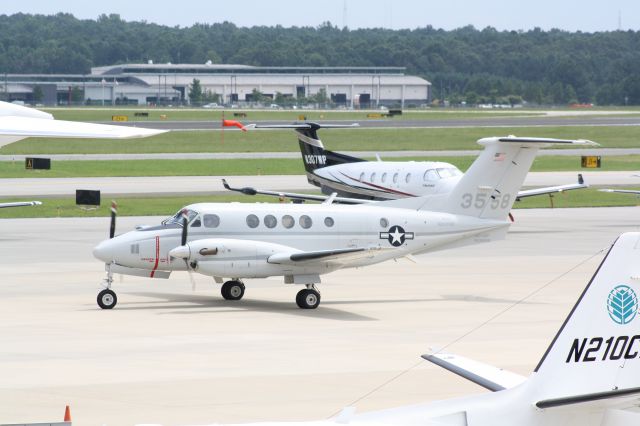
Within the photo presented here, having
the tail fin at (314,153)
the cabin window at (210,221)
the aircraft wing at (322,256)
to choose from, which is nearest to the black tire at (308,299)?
the aircraft wing at (322,256)

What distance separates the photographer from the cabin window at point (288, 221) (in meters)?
29.7

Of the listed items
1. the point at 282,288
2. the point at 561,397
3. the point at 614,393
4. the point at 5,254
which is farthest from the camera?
the point at 5,254

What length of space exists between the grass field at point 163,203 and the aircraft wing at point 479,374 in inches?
1534

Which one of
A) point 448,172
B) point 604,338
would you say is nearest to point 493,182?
point 448,172

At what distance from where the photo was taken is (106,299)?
2858 centimetres

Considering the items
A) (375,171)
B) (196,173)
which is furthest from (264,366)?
(196,173)

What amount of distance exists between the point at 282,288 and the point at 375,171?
1654cm

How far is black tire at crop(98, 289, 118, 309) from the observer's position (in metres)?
28.5

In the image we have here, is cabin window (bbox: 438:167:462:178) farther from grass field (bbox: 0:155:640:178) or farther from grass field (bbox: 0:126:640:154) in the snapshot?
grass field (bbox: 0:126:640:154)

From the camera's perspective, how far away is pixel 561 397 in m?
12.0

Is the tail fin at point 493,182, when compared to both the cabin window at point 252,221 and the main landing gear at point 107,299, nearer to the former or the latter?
the cabin window at point 252,221

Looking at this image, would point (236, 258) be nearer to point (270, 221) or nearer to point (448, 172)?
point (270, 221)

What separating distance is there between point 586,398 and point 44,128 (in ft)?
78.5

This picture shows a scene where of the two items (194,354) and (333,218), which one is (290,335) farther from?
(333,218)
